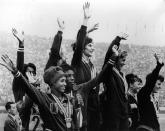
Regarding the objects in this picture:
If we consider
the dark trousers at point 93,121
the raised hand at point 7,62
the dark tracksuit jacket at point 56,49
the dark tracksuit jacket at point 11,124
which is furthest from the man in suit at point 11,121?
the raised hand at point 7,62

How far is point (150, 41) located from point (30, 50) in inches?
79.2

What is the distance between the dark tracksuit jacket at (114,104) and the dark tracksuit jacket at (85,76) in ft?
0.30

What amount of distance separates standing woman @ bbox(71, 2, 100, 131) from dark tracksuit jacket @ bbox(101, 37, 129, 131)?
0.34ft

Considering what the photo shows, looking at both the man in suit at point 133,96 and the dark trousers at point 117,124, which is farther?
the man in suit at point 133,96

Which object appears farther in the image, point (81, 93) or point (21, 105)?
point (21, 105)

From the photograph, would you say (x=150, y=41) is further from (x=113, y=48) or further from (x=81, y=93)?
(x=81, y=93)

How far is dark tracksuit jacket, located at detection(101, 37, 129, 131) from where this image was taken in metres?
5.22

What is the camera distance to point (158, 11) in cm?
709

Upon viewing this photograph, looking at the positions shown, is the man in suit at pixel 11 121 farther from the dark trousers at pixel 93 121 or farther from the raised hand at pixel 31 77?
the dark trousers at pixel 93 121

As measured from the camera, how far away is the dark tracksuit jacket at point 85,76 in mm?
5183

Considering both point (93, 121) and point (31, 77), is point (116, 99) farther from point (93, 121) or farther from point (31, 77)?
point (31, 77)

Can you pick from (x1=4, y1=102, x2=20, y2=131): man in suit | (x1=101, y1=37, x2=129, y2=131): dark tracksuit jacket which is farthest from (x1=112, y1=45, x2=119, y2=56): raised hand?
(x1=4, y1=102, x2=20, y2=131): man in suit

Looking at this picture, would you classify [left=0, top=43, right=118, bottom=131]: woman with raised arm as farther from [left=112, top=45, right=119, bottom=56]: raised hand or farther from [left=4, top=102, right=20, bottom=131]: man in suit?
[left=4, top=102, right=20, bottom=131]: man in suit

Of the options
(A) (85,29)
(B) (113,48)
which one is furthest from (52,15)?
(B) (113,48)
